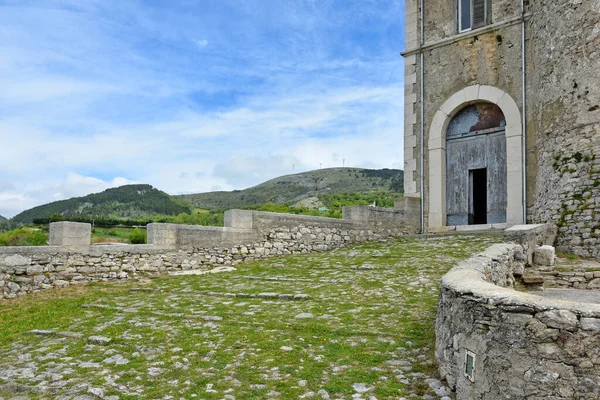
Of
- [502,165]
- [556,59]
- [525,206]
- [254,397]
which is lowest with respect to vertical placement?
[254,397]

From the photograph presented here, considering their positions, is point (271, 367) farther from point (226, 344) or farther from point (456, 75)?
point (456, 75)

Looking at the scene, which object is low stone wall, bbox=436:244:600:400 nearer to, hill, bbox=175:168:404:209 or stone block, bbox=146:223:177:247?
stone block, bbox=146:223:177:247

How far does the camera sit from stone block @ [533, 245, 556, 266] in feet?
28.3

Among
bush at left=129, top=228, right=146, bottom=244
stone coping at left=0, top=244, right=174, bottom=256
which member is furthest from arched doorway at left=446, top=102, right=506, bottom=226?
bush at left=129, top=228, right=146, bottom=244

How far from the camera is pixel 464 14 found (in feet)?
46.7

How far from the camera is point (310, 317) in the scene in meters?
6.10

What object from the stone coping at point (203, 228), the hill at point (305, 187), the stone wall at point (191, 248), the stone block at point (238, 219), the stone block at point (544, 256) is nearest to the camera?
the stone wall at point (191, 248)

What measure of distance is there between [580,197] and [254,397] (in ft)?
28.8

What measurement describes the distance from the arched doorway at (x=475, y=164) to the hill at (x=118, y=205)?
2756 cm

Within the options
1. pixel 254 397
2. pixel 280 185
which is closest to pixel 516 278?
pixel 254 397

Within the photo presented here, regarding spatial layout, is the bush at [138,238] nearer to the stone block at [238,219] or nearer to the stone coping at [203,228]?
the stone coping at [203,228]

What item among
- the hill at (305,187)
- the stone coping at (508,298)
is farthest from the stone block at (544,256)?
the hill at (305,187)

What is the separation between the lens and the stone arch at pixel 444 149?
12.5 metres

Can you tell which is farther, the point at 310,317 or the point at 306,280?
the point at 306,280
